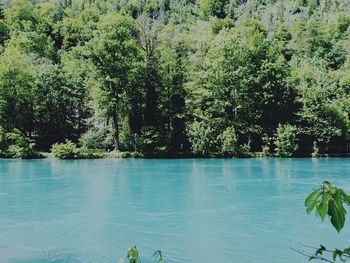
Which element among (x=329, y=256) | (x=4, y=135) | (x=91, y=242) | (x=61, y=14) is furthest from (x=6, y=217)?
(x=61, y=14)

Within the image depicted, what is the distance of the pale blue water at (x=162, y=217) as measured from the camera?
11.8m

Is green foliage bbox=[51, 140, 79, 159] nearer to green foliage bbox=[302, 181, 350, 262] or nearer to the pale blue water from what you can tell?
the pale blue water

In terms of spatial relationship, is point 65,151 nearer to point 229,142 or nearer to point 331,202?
point 229,142

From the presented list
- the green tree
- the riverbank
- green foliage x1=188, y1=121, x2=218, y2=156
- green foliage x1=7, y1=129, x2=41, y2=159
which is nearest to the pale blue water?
the riverbank

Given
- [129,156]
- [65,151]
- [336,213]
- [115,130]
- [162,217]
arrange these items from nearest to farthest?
[336,213] < [162,217] < [65,151] < [129,156] < [115,130]

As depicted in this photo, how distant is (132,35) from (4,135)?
16.8 m

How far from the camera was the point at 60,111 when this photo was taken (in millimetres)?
46156

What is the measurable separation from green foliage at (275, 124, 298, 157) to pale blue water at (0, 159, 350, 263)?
42.6 ft

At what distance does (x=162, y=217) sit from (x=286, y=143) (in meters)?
28.0

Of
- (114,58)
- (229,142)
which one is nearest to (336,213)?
(229,142)

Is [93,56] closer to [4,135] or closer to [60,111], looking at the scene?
Answer: [60,111]

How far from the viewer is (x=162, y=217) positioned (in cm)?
1566

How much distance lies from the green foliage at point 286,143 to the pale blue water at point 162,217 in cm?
1298

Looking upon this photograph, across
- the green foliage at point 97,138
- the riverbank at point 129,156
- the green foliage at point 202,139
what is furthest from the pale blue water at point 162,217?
the green foliage at point 97,138
